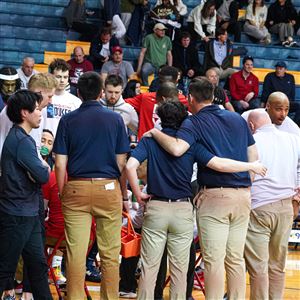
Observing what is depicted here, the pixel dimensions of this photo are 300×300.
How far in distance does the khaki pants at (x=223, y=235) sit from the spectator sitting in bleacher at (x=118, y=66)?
7.81m

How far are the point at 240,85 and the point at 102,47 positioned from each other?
2.37m

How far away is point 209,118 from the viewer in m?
6.62

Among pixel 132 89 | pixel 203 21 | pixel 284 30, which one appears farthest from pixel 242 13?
pixel 132 89

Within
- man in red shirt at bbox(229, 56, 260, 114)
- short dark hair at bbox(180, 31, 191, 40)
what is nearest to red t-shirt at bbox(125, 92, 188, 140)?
man in red shirt at bbox(229, 56, 260, 114)

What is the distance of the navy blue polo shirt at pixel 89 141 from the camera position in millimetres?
6539

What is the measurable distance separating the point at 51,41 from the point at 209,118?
926 centimetres

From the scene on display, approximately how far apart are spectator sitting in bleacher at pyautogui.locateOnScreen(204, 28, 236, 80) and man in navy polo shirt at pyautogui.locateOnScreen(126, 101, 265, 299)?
8597 mm

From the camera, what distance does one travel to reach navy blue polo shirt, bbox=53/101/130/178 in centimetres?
654

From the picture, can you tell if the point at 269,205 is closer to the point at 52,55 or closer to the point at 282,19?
the point at 52,55

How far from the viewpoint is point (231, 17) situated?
16.5 m

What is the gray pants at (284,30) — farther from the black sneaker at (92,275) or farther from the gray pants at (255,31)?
the black sneaker at (92,275)

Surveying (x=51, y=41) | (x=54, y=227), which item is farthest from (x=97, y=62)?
(x=54, y=227)

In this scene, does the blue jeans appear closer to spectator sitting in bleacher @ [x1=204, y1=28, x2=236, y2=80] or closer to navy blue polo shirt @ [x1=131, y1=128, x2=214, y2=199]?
navy blue polo shirt @ [x1=131, y1=128, x2=214, y2=199]

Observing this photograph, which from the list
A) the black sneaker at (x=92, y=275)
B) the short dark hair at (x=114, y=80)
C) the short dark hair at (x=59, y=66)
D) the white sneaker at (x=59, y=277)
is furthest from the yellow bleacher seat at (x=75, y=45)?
the white sneaker at (x=59, y=277)
